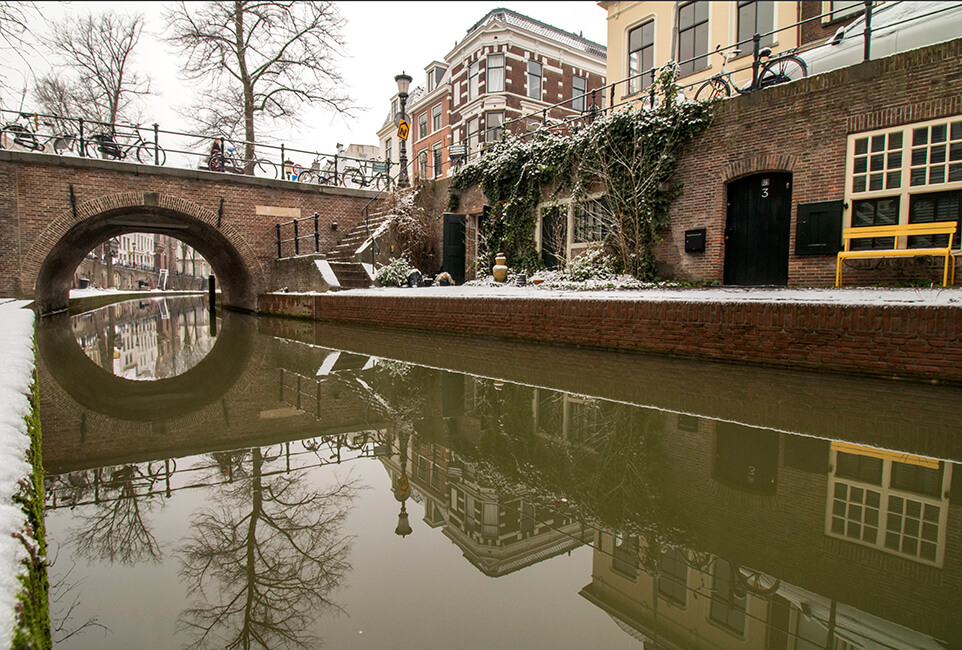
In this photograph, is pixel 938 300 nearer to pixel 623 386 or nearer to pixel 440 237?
pixel 623 386

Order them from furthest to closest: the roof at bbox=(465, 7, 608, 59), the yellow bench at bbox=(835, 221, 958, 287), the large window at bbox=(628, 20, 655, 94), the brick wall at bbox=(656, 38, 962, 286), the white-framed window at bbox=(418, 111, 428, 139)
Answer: the white-framed window at bbox=(418, 111, 428, 139) < the roof at bbox=(465, 7, 608, 59) < the large window at bbox=(628, 20, 655, 94) < the brick wall at bbox=(656, 38, 962, 286) < the yellow bench at bbox=(835, 221, 958, 287)

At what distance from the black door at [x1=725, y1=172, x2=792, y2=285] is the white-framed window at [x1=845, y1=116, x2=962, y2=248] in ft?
3.68

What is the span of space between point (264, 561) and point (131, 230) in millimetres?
21710

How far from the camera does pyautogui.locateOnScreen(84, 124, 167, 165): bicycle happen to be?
15214 mm

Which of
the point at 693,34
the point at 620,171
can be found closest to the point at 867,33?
the point at 620,171

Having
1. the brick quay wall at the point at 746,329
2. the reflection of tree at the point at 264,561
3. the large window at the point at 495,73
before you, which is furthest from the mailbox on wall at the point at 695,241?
the large window at the point at 495,73

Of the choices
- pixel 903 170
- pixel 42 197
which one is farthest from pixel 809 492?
pixel 42 197

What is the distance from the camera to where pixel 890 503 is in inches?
94.3

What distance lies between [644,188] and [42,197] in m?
Answer: 15.7

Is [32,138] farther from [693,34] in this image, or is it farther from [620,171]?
[693,34]

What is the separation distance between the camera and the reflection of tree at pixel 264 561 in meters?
1.64

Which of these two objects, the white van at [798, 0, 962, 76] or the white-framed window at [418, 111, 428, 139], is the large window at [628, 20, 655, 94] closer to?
the white van at [798, 0, 962, 76]

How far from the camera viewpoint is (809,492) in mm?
2510

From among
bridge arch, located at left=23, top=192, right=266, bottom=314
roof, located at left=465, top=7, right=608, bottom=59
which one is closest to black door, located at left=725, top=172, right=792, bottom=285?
bridge arch, located at left=23, top=192, right=266, bottom=314
